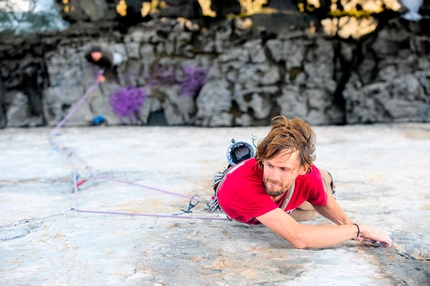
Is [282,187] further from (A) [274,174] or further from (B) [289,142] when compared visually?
(B) [289,142]

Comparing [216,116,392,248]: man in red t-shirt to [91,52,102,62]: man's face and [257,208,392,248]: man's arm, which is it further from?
[91,52,102,62]: man's face

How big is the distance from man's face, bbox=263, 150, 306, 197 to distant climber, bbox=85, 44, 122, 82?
4.86 metres

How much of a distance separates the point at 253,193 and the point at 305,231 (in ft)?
0.76

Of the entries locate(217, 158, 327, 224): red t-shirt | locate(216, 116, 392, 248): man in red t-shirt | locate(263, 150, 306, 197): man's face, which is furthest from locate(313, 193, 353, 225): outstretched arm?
locate(263, 150, 306, 197): man's face

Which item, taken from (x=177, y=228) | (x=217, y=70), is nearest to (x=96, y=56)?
(x=217, y=70)

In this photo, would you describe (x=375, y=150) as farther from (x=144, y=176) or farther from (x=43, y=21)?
(x=43, y=21)

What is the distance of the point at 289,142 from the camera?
1.52 metres

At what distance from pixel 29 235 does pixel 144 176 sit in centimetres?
122

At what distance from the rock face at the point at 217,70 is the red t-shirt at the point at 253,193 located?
13.5 feet

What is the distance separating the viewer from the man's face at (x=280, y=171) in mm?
1514

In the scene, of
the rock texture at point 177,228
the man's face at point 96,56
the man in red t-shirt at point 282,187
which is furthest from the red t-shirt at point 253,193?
the man's face at point 96,56

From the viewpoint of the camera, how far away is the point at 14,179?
3018 millimetres

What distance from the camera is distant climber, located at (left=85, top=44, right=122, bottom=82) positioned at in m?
5.95

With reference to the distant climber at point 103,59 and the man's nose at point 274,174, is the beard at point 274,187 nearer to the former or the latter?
the man's nose at point 274,174
